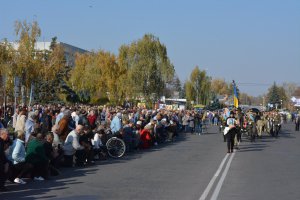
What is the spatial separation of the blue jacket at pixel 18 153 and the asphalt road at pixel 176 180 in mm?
699

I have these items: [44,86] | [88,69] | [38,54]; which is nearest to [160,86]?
[88,69]

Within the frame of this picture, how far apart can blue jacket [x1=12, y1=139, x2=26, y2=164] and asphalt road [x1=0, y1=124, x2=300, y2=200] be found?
2.29ft

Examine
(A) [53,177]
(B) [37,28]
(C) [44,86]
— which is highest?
(B) [37,28]

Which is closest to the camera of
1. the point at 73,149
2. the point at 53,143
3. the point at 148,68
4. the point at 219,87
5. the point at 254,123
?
the point at 53,143

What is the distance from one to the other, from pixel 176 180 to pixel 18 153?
3964 millimetres

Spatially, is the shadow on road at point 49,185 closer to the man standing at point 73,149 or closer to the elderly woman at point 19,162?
the elderly woman at point 19,162

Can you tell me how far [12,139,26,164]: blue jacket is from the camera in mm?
13953

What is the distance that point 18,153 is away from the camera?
14016 millimetres

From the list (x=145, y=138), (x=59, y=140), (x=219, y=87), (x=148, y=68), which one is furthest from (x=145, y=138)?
(x=219, y=87)

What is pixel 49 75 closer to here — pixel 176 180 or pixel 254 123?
pixel 254 123

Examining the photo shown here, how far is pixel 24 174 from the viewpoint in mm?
14094

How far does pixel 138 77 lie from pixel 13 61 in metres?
25.9

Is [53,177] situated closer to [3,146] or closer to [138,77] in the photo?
[3,146]

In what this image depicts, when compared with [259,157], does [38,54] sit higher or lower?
higher
